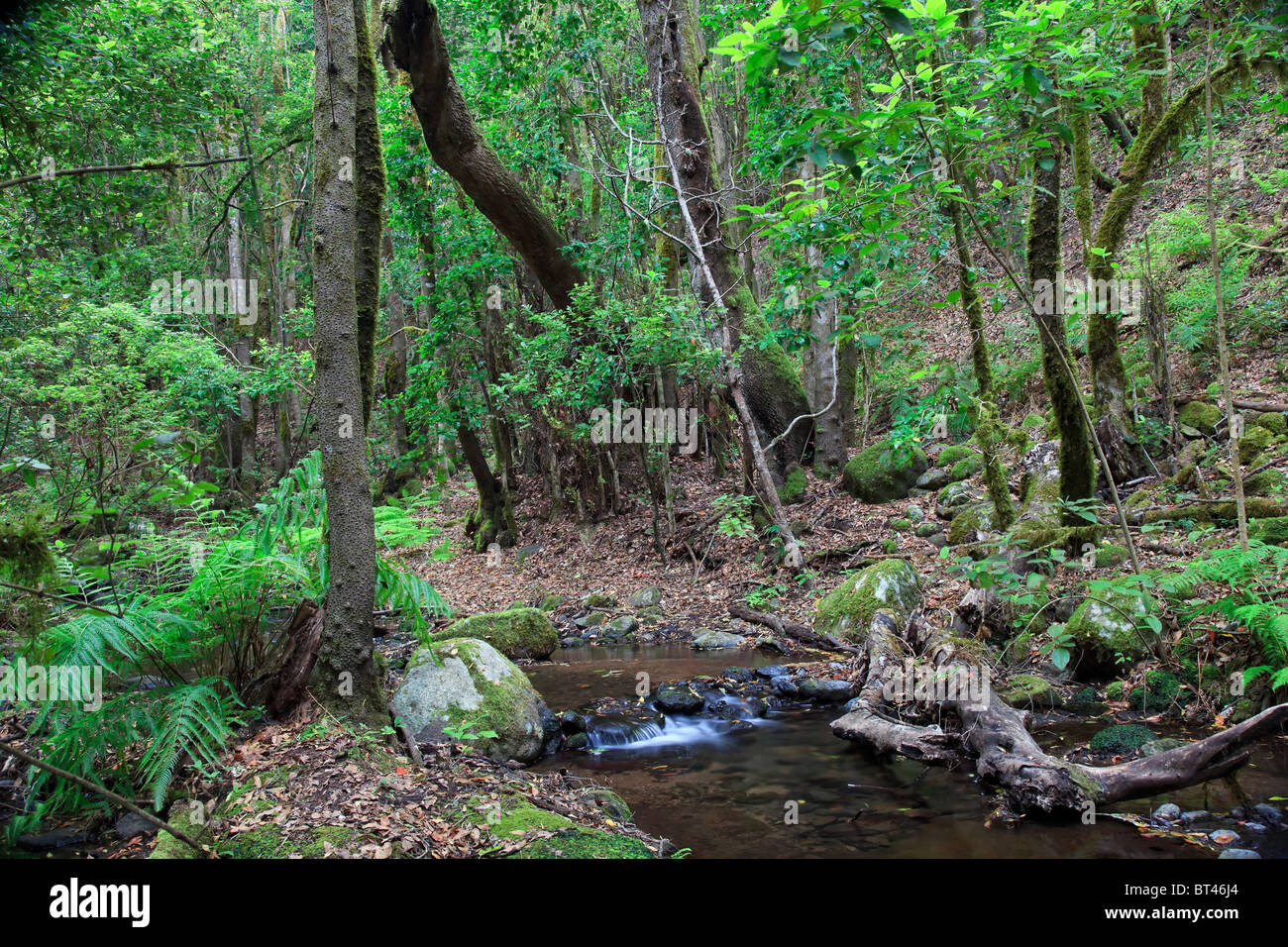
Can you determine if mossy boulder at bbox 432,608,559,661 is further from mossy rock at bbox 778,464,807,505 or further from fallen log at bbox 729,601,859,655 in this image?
mossy rock at bbox 778,464,807,505

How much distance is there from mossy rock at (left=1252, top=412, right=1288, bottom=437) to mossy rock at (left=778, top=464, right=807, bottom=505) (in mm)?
6323

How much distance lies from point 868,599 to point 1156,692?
314cm

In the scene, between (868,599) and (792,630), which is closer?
(868,599)

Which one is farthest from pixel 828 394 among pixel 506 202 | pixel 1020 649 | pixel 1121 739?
pixel 1121 739

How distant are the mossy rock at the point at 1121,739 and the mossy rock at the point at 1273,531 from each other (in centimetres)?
238

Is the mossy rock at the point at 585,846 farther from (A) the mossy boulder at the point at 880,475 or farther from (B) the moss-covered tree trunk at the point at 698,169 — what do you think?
(A) the mossy boulder at the point at 880,475

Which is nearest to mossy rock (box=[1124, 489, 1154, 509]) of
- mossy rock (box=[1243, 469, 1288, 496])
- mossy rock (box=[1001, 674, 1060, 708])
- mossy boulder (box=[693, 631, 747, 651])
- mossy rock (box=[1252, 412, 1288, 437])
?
mossy rock (box=[1243, 469, 1288, 496])

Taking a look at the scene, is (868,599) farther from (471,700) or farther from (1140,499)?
(471,700)

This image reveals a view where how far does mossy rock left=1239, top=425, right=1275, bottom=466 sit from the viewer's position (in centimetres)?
832

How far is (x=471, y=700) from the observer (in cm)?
558

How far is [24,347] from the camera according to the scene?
796 centimetres

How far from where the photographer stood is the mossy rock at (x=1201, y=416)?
9.70 meters

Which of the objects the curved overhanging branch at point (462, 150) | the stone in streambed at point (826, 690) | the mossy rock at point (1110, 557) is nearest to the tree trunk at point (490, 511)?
the curved overhanging branch at point (462, 150)

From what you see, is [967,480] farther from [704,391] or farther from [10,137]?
[10,137]
